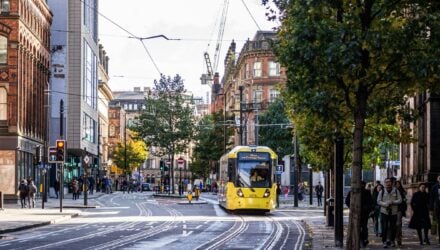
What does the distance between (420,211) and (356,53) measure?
31.6 feet

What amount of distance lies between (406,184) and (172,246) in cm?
1888

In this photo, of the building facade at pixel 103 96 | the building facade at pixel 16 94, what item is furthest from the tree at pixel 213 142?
the building facade at pixel 16 94

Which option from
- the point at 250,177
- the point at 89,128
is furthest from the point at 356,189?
the point at 89,128

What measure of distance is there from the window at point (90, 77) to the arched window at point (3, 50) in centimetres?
2676

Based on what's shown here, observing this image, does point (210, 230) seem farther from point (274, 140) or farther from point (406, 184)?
point (274, 140)

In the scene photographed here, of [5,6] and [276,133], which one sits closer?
[5,6]

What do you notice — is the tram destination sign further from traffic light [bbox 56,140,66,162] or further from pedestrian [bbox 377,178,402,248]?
pedestrian [bbox 377,178,402,248]

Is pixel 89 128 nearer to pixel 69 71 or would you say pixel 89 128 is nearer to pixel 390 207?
pixel 69 71

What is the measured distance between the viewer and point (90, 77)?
97.8m

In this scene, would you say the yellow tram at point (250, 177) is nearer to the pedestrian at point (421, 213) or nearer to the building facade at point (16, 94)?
the building facade at point (16, 94)

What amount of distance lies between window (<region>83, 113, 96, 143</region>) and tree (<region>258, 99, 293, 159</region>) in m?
18.0

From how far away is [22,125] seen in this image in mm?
66250

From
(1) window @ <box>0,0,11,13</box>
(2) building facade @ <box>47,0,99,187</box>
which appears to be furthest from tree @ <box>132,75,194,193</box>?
(1) window @ <box>0,0,11,13</box>

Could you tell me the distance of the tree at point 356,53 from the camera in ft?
59.3
